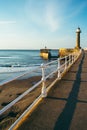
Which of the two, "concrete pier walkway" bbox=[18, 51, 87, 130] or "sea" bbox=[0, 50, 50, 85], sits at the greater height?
"concrete pier walkway" bbox=[18, 51, 87, 130]

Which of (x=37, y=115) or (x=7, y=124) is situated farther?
(x=7, y=124)

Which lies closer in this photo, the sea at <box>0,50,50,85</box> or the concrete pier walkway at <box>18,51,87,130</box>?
the concrete pier walkway at <box>18,51,87,130</box>

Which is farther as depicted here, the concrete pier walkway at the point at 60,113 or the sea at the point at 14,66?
the sea at the point at 14,66

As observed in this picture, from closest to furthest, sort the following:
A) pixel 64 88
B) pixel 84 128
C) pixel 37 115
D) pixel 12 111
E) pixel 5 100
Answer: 1. pixel 84 128
2. pixel 37 115
3. pixel 12 111
4. pixel 64 88
5. pixel 5 100

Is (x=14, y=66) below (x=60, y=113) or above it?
below

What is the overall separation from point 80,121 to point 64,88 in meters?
3.44

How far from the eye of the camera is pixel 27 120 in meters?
4.71

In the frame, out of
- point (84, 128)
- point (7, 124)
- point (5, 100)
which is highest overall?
point (84, 128)

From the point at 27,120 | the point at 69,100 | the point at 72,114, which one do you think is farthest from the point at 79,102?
the point at 27,120

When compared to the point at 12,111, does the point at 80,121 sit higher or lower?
higher

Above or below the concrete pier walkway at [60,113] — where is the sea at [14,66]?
below

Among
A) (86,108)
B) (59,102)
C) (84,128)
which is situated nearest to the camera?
(84,128)

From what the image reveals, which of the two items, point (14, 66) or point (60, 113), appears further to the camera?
point (14, 66)

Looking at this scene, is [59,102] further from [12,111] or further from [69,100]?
[12,111]
